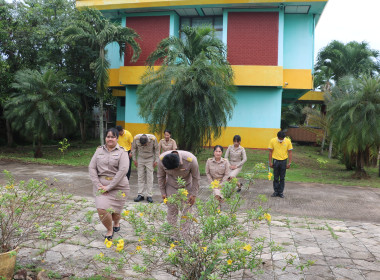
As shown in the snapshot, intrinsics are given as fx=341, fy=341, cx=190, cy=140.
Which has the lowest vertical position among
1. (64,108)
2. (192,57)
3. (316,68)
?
(64,108)

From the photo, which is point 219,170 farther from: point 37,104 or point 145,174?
point 37,104

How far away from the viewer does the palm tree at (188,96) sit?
35.7 feet

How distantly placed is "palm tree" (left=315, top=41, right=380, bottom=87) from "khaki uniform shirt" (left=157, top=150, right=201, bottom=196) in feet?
77.2

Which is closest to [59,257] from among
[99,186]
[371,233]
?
[99,186]

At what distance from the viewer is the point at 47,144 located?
71.1 ft

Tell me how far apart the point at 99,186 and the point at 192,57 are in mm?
8346

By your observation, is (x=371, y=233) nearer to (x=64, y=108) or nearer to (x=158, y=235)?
(x=158, y=235)

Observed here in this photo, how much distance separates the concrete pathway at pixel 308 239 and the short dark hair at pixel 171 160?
1031 mm

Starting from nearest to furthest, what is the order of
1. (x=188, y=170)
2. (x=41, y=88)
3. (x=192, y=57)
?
(x=188, y=170), (x=192, y=57), (x=41, y=88)

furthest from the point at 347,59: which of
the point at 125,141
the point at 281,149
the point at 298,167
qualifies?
the point at 125,141

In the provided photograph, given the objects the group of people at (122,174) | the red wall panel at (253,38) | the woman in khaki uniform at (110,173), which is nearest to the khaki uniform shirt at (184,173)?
the group of people at (122,174)

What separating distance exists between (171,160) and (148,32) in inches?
652

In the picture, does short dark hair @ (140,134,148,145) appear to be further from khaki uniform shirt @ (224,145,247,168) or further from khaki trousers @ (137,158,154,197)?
khaki uniform shirt @ (224,145,247,168)

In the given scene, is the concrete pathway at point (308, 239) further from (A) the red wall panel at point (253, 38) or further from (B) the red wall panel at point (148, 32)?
(B) the red wall panel at point (148, 32)
